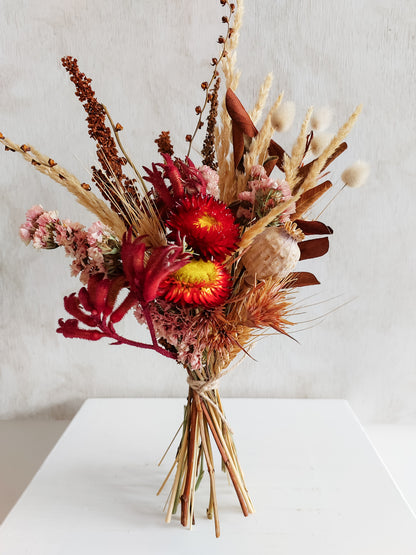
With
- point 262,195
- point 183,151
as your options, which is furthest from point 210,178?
point 183,151

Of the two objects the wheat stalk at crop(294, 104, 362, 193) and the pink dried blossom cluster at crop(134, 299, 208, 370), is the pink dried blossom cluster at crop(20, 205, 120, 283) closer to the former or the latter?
the pink dried blossom cluster at crop(134, 299, 208, 370)

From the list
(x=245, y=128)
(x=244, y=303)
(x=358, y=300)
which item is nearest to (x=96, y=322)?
(x=244, y=303)

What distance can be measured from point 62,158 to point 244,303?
0.60 meters

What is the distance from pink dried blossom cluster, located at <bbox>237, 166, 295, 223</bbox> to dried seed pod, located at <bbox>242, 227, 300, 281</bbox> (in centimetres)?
2

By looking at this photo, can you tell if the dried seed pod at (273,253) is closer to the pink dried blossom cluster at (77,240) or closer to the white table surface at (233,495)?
the pink dried blossom cluster at (77,240)

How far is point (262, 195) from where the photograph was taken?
23.1 inches

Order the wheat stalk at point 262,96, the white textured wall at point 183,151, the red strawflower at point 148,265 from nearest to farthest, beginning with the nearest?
the red strawflower at point 148,265, the wheat stalk at point 262,96, the white textured wall at point 183,151

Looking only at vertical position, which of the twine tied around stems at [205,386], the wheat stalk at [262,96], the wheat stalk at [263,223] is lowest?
the twine tied around stems at [205,386]

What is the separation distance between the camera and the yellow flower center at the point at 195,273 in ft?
1.87

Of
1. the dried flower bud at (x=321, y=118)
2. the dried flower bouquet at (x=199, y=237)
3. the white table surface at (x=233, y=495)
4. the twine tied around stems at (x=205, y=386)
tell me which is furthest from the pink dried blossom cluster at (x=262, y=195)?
the white table surface at (x=233, y=495)

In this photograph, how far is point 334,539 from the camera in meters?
0.68

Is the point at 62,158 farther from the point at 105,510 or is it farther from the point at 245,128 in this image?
the point at 105,510

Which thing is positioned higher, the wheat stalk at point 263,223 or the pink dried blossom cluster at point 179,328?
the wheat stalk at point 263,223

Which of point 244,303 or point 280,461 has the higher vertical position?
point 244,303
